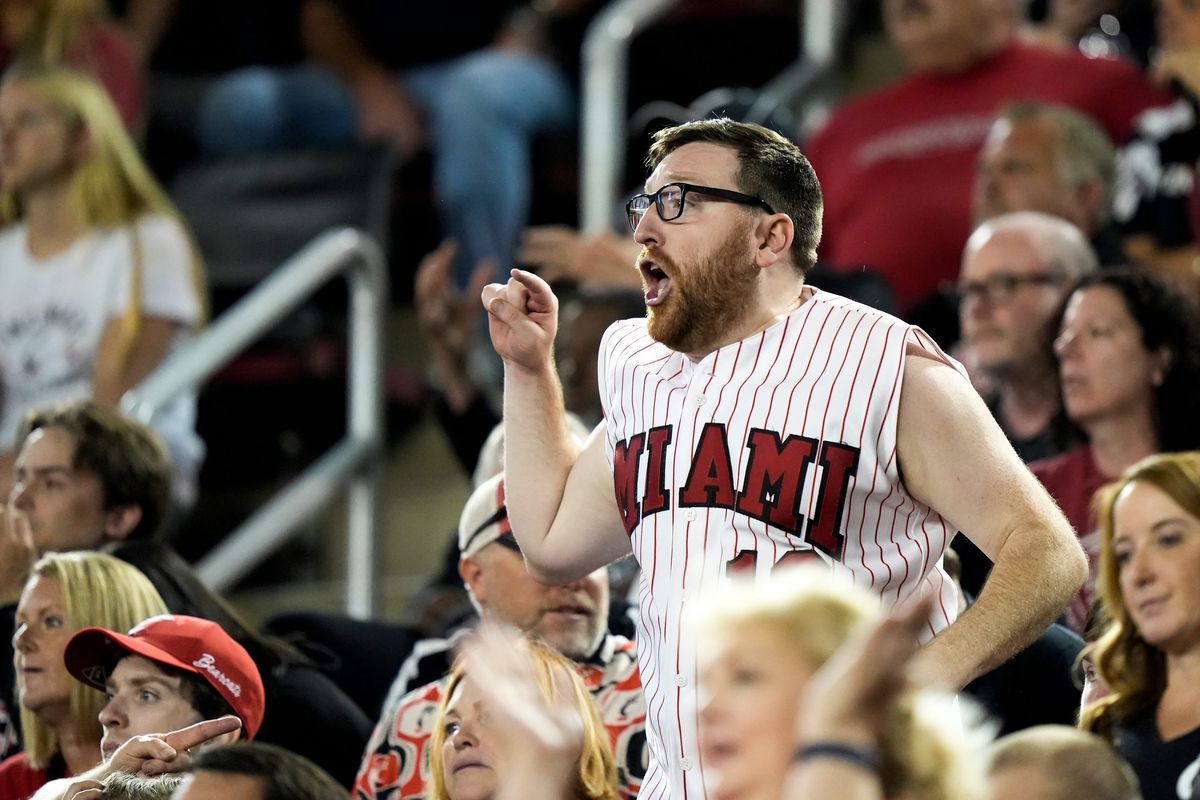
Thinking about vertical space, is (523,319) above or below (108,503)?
above

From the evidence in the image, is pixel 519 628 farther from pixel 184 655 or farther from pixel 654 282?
pixel 654 282

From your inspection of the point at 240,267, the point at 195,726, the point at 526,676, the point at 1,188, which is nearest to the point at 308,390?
the point at 240,267


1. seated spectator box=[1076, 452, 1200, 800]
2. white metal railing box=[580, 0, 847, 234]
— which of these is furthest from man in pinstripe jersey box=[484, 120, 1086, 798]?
white metal railing box=[580, 0, 847, 234]

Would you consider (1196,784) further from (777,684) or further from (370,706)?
(370,706)

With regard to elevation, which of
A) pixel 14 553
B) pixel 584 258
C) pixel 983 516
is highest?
pixel 983 516

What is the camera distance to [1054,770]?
8.76ft

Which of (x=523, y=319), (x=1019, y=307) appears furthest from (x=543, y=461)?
(x=1019, y=307)

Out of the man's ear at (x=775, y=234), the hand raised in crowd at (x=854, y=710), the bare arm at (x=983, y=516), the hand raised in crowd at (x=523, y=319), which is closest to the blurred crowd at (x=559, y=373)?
the hand raised in crowd at (x=854, y=710)

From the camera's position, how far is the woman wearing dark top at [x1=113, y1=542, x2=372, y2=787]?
4.22m

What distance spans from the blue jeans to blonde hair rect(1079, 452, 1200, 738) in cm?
346

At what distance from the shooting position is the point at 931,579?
10.3 feet

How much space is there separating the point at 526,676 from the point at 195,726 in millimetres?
1378

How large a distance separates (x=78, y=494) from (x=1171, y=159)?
129 inches

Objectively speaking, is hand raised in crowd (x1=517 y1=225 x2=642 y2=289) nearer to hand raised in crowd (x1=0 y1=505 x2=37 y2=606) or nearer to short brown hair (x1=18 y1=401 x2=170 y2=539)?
short brown hair (x1=18 y1=401 x2=170 y2=539)
